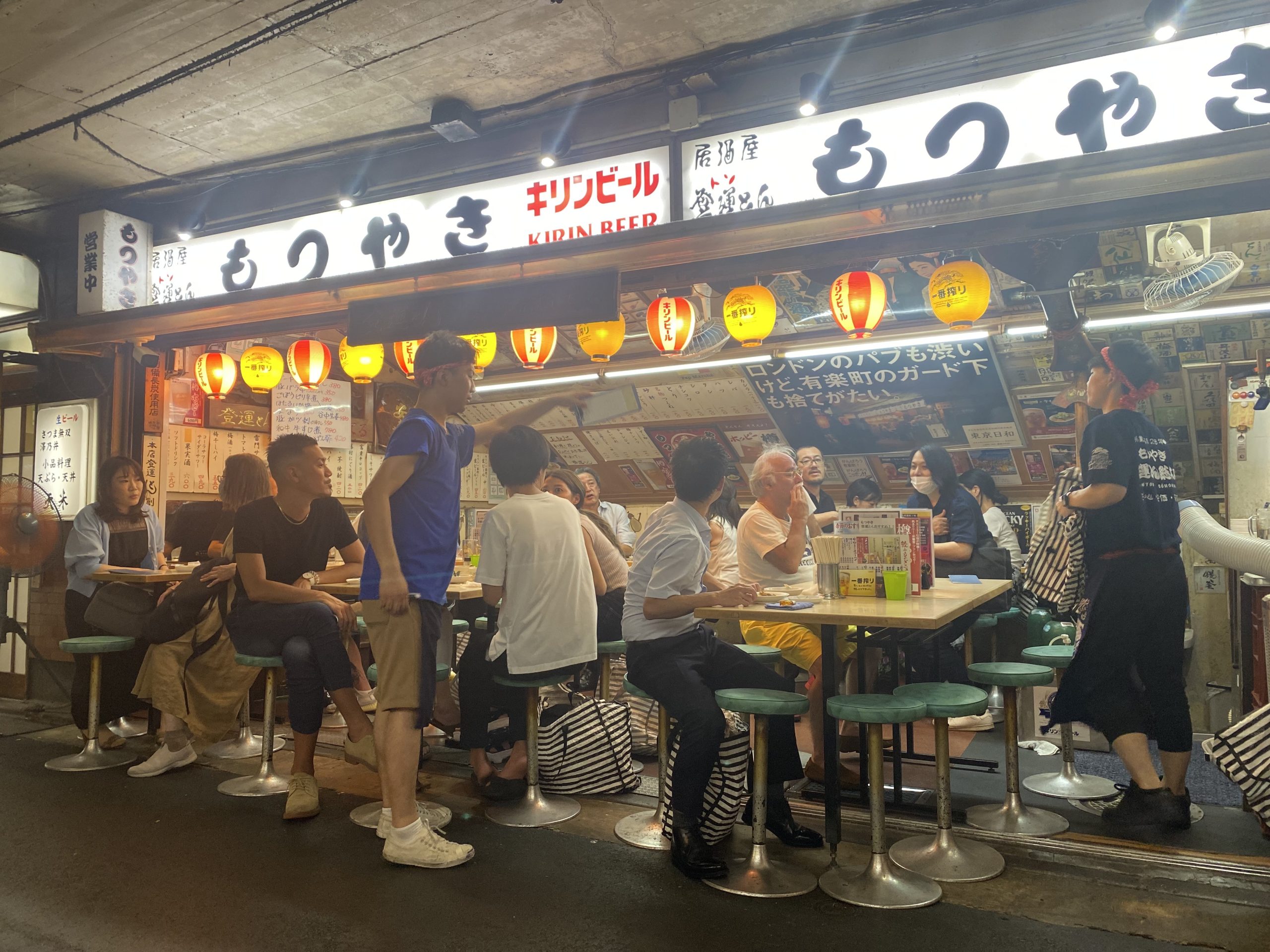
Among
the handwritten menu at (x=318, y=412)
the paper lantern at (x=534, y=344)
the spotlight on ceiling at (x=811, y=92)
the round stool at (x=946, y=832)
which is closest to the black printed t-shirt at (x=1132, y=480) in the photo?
the round stool at (x=946, y=832)

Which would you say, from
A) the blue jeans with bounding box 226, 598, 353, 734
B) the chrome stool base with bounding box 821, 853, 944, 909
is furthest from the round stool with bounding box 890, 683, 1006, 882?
the blue jeans with bounding box 226, 598, 353, 734

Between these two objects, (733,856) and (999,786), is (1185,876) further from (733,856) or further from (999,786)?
(733,856)

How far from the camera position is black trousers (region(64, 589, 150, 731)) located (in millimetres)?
5807

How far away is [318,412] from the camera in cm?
966

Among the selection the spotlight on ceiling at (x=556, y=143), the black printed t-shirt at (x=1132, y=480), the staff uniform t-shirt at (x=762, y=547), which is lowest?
the staff uniform t-shirt at (x=762, y=547)

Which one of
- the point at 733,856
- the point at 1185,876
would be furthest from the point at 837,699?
the point at 1185,876

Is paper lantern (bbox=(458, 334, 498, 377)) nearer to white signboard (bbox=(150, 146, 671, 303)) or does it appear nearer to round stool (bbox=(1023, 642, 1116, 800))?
white signboard (bbox=(150, 146, 671, 303))

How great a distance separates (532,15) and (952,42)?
91.6 inches

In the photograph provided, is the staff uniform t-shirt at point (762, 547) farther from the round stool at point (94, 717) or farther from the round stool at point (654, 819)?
the round stool at point (94, 717)

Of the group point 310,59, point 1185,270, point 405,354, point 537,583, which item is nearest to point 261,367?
point 405,354

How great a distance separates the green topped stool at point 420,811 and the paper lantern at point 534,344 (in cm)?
283

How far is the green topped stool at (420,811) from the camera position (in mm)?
4066

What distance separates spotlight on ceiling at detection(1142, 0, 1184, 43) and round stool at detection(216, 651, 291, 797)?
17.2ft

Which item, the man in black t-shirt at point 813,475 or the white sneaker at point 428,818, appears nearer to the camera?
the white sneaker at point 428,818
